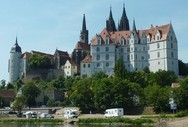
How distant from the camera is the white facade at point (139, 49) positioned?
385ft

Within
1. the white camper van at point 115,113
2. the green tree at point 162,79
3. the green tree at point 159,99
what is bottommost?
the white camper van at point 115,113

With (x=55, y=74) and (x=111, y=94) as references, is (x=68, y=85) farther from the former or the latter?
(x=111, y=94)

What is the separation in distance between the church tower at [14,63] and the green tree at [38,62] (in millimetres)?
10935

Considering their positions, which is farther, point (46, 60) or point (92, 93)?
point (46, 60)

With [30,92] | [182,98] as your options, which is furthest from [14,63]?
[182,98]

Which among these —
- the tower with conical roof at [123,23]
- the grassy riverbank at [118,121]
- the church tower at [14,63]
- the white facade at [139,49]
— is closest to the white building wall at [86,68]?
the white facade at [139,49]

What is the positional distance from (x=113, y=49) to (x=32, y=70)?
3127cm

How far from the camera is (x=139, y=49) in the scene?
122812mm

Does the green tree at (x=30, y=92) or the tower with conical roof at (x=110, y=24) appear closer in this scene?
the green tree at (x=30, y=92)

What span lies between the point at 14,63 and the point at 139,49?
165 feet

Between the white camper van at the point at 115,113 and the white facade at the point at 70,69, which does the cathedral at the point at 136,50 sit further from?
the white camper van at the point at 115,113

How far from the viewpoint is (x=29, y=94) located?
111 meters

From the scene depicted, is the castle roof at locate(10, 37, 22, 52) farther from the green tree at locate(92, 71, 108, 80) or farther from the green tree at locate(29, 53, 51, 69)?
the green tree at locate(92, 71, 108, 80)

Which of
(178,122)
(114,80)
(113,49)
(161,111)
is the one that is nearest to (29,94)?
(113,49)
